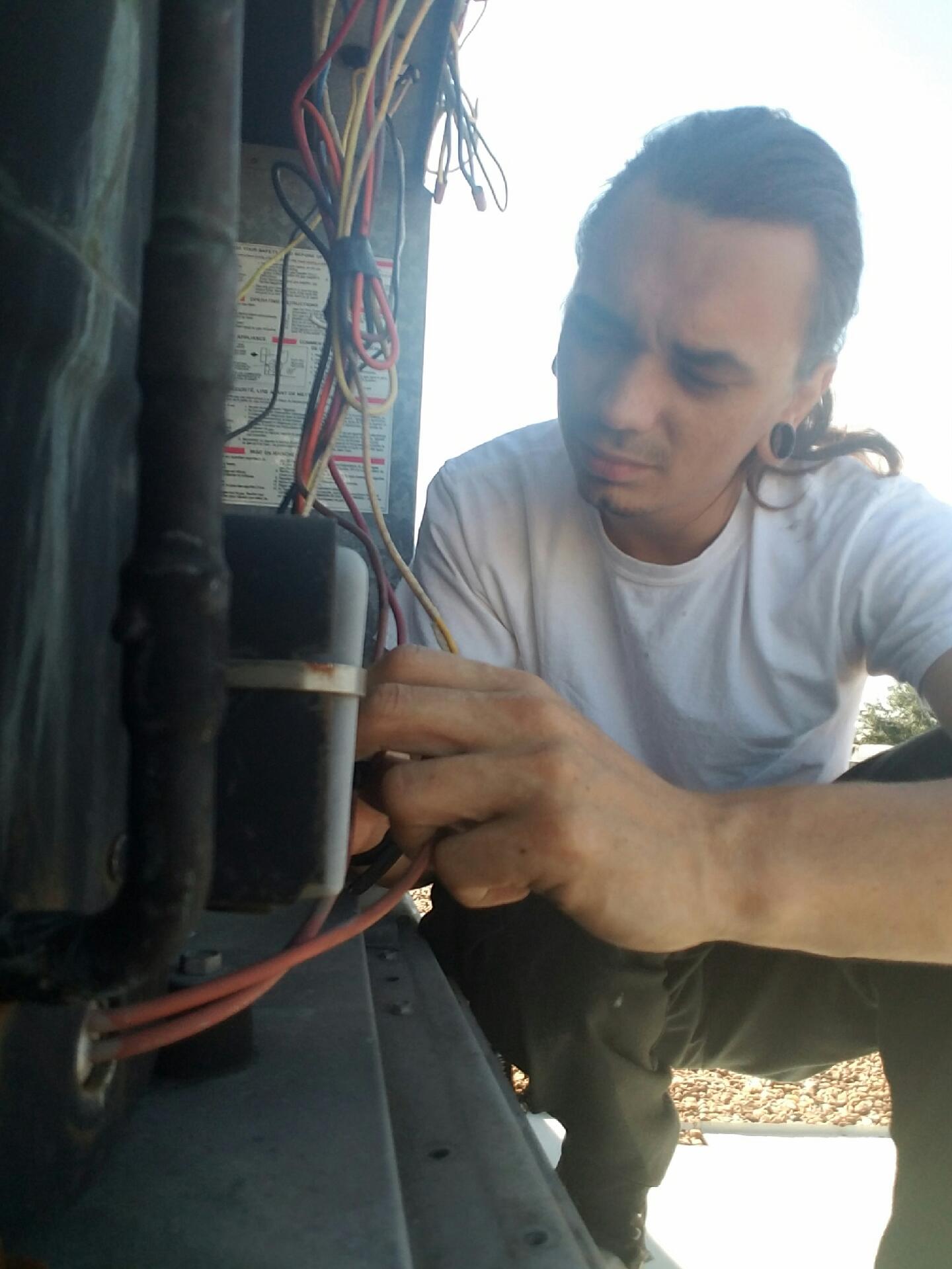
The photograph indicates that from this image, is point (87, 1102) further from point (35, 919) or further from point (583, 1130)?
point (583, 1130)

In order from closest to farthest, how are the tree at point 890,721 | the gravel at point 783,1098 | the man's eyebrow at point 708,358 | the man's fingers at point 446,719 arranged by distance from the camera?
the man's fingers at point 446,719, the man's eyebrow at point 708,358, the gravel at point 783,1098, the tree at point 890,721

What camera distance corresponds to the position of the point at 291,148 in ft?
4.70

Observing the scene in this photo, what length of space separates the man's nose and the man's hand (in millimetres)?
523

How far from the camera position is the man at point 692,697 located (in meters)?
0.66

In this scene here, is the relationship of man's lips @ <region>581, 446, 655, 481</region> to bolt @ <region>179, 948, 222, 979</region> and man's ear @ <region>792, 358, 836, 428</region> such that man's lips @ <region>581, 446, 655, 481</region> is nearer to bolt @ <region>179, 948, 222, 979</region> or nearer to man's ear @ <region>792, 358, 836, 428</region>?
man's ear @ <region>792, 358, 836, 428</region>

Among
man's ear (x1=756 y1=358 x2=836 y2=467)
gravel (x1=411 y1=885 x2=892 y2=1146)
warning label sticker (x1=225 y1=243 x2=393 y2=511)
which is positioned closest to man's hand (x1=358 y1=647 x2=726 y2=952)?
man's ear (x1=756 y1=358 x2=836 y2=467)

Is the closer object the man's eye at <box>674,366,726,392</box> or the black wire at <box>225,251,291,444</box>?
the man's eye at <box>674,366,726,392</box>

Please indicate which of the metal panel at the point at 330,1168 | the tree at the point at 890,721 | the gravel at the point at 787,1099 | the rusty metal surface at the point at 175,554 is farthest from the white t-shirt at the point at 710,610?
the tree at the point at 890,721

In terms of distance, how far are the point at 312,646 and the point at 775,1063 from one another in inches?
38.8

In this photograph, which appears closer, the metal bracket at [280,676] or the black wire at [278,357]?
the metal bracket at [280,676]

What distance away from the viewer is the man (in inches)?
26.0

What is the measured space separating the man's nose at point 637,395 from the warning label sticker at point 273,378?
0.47 metres

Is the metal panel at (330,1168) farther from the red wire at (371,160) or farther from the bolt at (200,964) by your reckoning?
the red wire at (371,160)

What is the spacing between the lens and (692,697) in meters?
1.21
